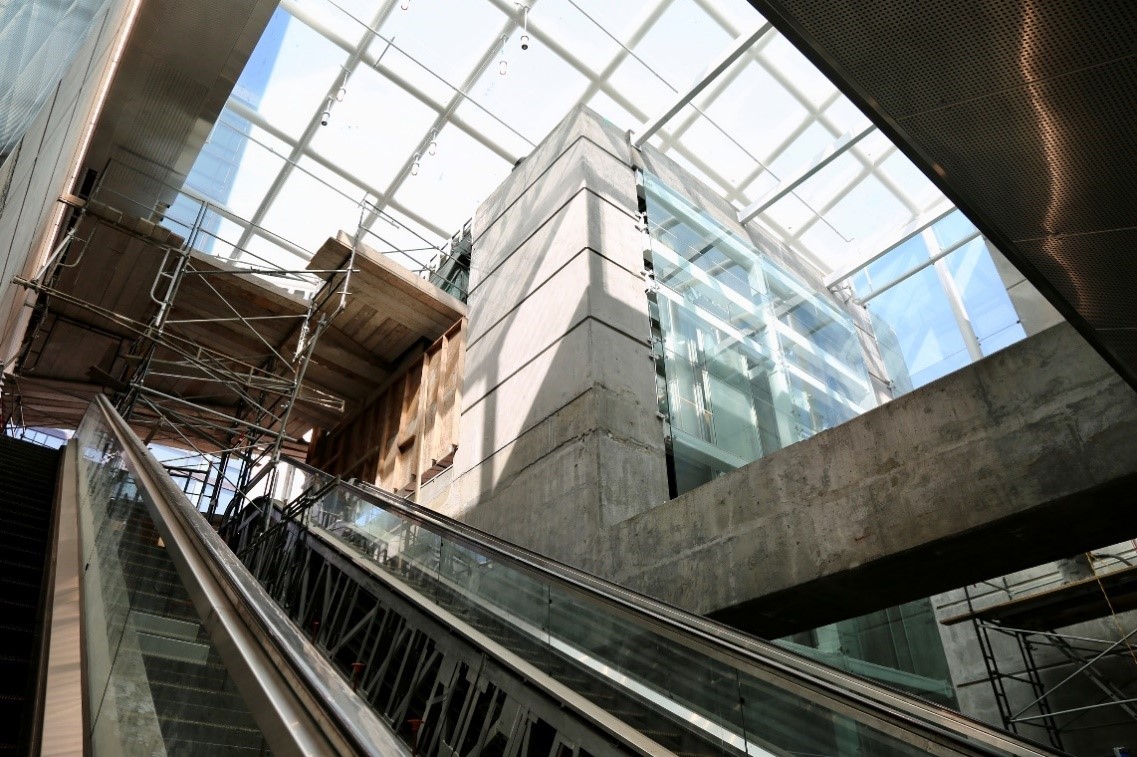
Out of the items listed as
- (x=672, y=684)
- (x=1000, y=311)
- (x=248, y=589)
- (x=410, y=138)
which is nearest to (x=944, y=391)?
(x=672, y=684)

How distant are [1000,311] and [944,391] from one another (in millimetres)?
9563

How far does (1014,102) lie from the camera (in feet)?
8.23

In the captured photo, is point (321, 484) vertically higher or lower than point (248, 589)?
higher

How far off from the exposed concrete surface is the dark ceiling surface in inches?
66.9

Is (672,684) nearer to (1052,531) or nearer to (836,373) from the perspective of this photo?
(1052,531)

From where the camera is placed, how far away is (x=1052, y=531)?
4660 mm

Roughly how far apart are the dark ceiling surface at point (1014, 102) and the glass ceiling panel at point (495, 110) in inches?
391

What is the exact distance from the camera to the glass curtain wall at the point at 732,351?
8.66 m

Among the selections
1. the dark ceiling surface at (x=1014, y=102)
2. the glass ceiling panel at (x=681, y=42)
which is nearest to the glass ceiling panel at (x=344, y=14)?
the glass ceiling panel at (x=681, y=42)

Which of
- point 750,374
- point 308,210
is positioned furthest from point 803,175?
point 308,210

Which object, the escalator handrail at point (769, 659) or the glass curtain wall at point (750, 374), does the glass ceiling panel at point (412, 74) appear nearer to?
the glass curtain wall at point (750, 374)

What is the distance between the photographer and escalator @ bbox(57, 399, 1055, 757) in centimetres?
185

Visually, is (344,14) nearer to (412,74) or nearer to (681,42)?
(412,74)

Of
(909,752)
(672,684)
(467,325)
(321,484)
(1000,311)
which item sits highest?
(1000,311)
